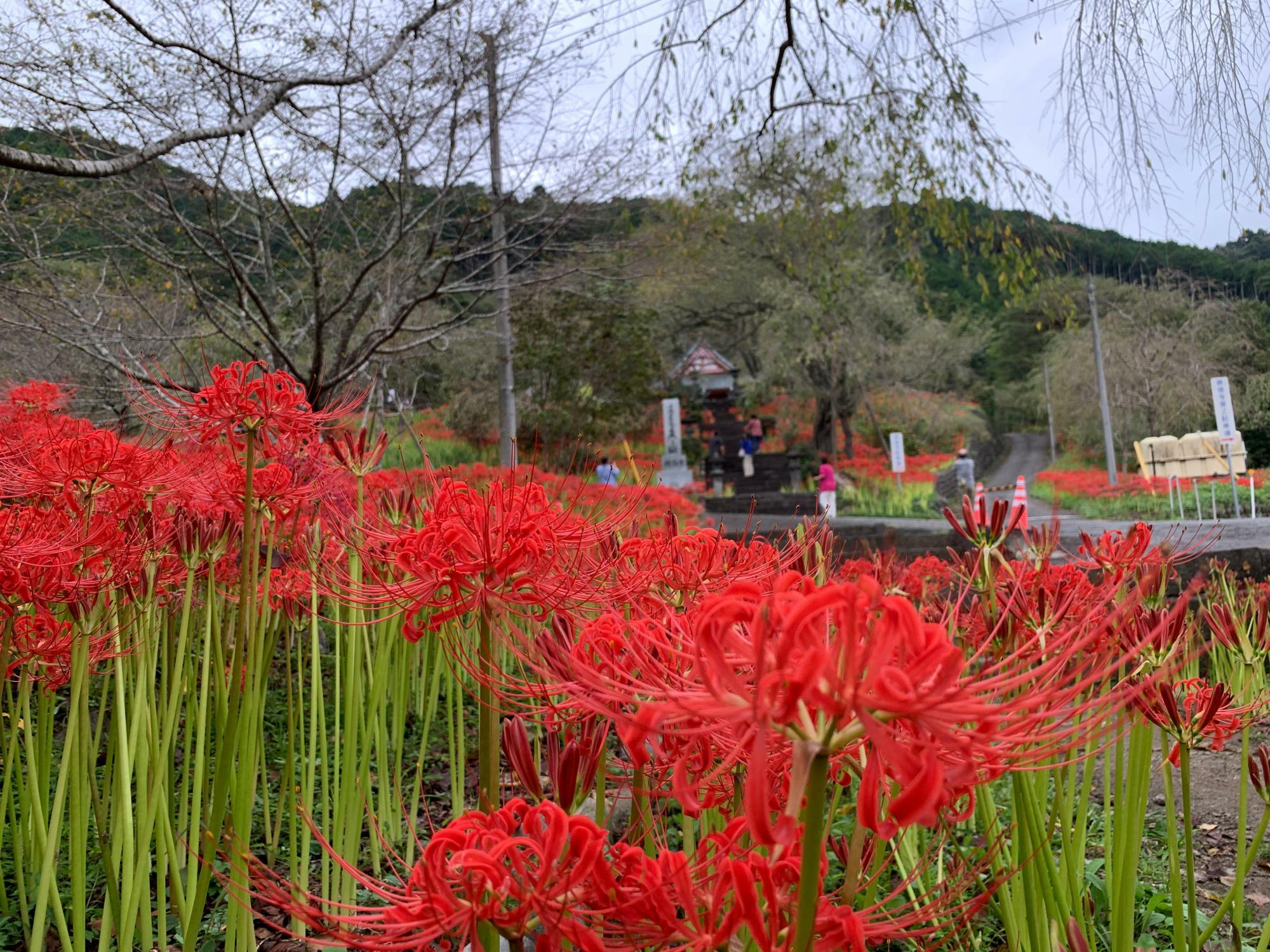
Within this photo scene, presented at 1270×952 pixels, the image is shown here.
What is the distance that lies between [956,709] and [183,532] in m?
1.59

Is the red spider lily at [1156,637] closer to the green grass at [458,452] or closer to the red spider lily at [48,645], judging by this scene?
the red spider lily at [48,645]

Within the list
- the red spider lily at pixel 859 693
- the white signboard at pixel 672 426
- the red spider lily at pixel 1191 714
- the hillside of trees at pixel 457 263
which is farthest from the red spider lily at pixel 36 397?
the white signboard at pixel 672 426

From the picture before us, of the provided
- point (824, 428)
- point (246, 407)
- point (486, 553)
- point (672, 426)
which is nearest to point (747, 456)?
point (824, 428)

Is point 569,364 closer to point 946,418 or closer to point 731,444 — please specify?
point 731,444

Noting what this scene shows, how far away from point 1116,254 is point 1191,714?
2726mm

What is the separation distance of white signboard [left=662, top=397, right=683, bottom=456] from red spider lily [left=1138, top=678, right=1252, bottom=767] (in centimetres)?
1644

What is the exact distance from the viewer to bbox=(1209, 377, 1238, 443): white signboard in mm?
10914

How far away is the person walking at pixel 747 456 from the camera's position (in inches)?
837

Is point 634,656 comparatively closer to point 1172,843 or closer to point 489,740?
point 489,740

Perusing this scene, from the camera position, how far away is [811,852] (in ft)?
1.83

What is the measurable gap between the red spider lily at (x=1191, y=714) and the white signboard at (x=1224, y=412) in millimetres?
11237

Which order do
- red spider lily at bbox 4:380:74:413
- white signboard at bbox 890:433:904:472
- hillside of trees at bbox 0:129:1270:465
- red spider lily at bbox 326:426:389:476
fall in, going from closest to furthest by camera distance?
red spider lily at bbox 326:426:389:476 → red spider lily at bbox 4:380:74:413 → hillside of trees at bbox 0:129:1270:465 → white signboard at bbox 890:433:904:472

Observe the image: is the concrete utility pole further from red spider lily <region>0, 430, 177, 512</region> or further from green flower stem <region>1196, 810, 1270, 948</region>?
red spider lily <region>0, 430, 177, 512</region>

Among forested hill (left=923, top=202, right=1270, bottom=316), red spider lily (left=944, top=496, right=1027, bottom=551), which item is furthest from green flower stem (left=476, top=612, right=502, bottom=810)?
forested hill (left=923, top=202, right=1270, bottom=316)
